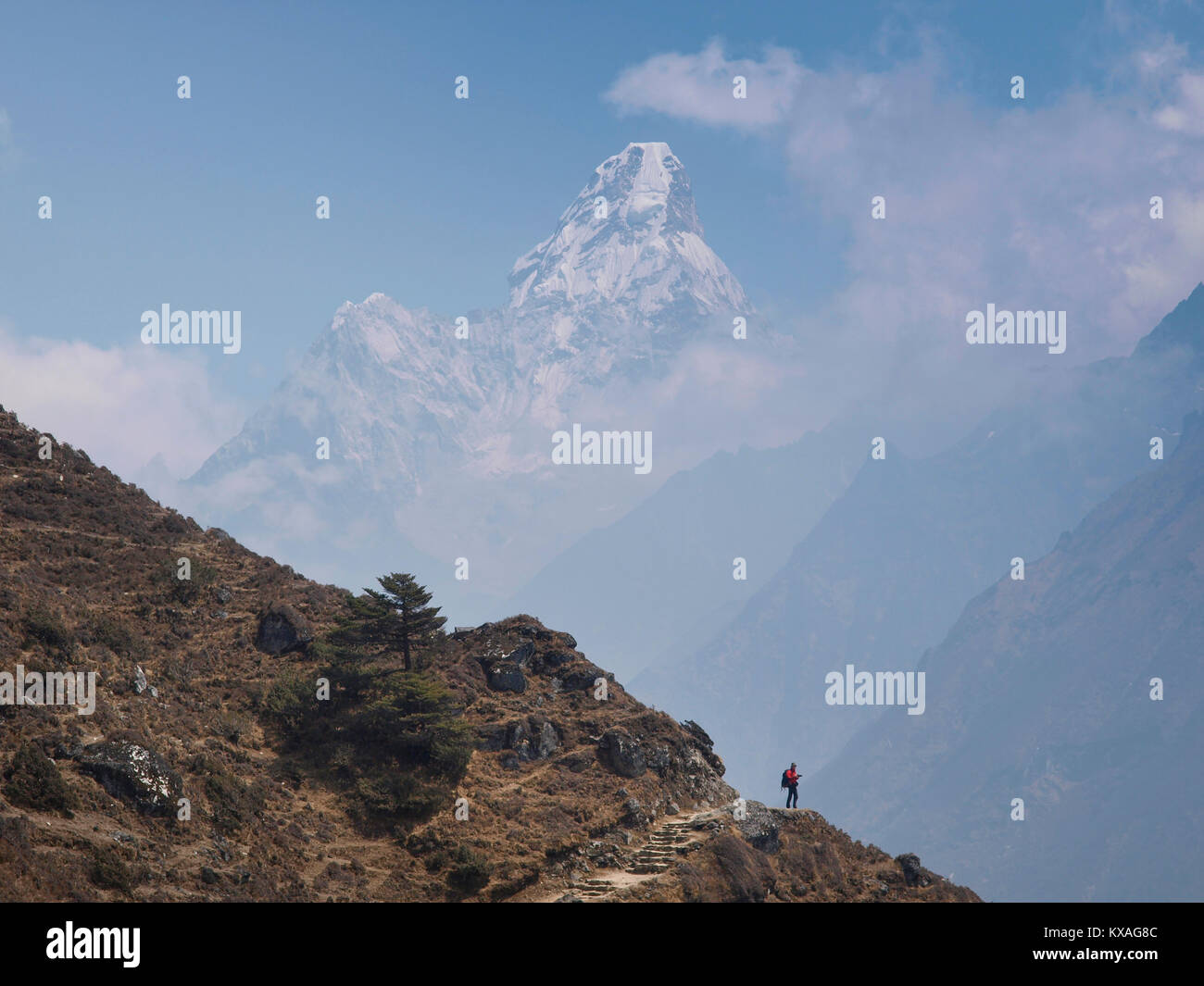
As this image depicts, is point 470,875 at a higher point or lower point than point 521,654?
lower

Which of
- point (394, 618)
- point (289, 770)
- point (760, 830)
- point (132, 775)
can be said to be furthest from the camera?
point (394, 618)

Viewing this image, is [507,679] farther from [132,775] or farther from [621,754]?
[132,775]

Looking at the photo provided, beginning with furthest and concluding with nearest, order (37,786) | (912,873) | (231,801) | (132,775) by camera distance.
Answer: (912,873) → (231,801) → (132,775) → (37,786)

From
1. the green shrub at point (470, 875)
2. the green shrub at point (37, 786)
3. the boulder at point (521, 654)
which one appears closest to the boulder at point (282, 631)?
the boulder at point (521, 654)

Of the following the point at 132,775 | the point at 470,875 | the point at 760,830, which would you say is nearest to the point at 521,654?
the point at 760,830

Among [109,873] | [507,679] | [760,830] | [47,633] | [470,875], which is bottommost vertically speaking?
[470,875]

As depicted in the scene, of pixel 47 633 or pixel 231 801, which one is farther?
pixel 47 633

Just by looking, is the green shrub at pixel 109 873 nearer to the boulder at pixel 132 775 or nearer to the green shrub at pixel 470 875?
the boulder at pixel 132 775
